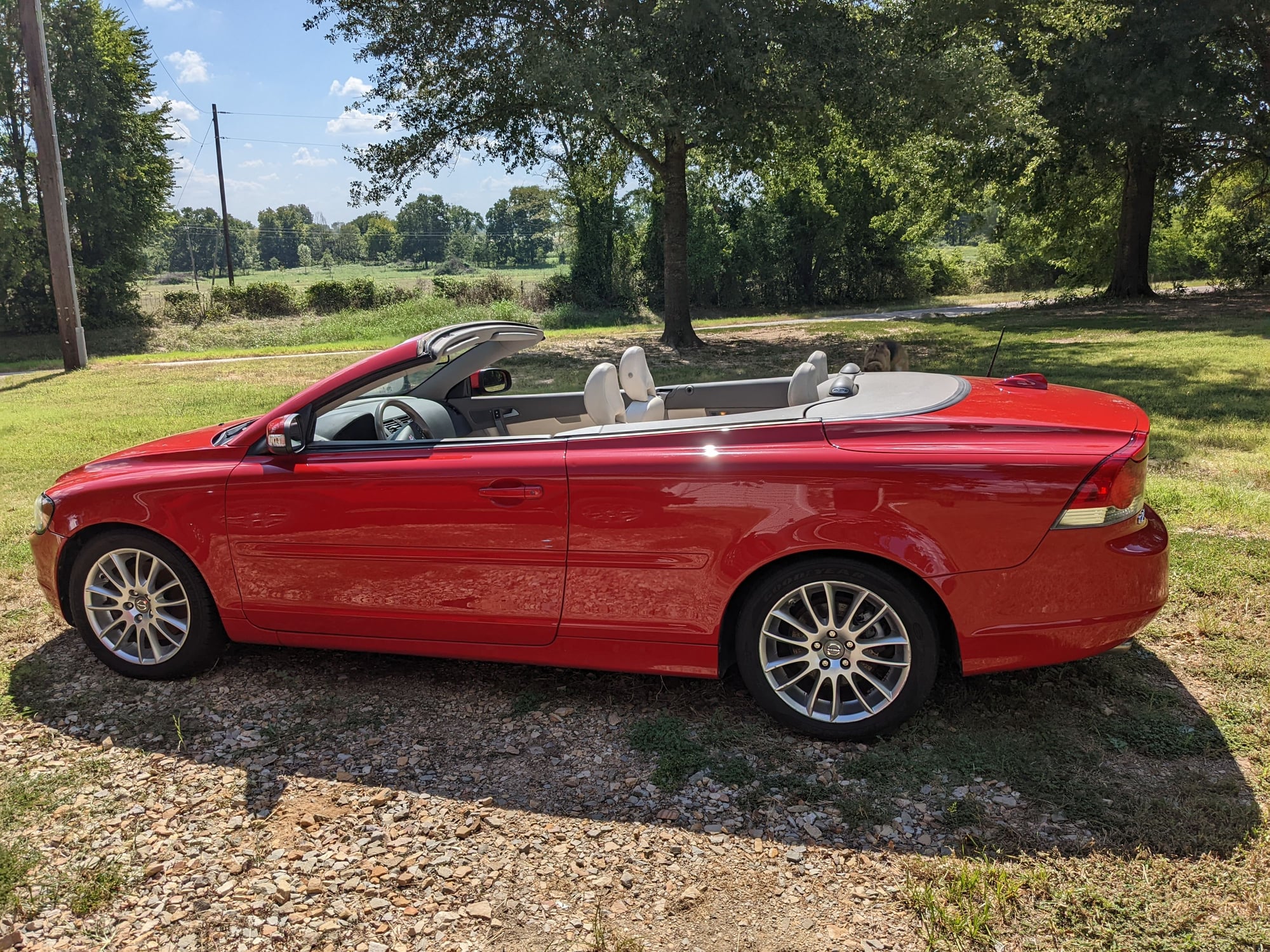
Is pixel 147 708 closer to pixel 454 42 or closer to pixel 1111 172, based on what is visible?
pixel 454 42

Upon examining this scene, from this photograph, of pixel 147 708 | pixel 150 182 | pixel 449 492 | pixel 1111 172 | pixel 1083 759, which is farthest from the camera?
pixel 150 182

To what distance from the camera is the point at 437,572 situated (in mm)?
3762

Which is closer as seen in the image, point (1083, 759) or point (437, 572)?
point (1083, 759)

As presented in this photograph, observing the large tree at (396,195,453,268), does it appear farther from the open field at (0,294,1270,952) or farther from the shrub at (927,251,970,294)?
the open field at (0,294,1270,952)

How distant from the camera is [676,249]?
772 inches

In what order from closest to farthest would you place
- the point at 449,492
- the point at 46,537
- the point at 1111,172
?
the point at 449,492 → the point at 46,537 → the point at 1111,172

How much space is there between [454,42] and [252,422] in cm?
1532

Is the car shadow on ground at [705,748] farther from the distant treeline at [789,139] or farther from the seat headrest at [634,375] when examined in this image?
the distant treeline at [789,139]

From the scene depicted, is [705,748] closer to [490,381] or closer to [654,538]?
[654,538]

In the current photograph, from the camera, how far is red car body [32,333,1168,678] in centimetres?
323

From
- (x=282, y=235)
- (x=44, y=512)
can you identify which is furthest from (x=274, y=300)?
(x=282, y=235)

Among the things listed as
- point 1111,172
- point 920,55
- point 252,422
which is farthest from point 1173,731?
point 1111,172

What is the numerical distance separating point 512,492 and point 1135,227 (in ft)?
86.9

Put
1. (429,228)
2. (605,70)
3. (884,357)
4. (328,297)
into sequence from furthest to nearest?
(429,228) → (328,297) → (605,70) → (884,357)
